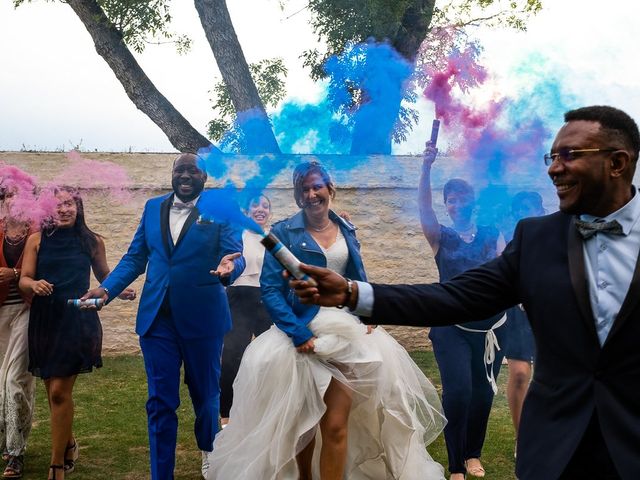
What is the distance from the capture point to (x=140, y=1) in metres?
15.9

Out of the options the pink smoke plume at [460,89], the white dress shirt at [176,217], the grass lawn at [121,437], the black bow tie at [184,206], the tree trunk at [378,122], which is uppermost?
the pink smoke plume at [460,89]

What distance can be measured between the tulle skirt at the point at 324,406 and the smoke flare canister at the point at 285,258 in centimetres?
245

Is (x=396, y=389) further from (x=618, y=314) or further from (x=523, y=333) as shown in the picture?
(x=618, y=314)

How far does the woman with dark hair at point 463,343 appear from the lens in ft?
20.3

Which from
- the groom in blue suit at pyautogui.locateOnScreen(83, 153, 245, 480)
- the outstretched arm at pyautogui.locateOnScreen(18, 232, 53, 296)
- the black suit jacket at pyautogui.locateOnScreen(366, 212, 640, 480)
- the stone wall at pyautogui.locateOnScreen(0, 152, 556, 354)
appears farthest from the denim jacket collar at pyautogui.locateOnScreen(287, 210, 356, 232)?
the stone wall at pyautogui.locateOnScreen(0, 152, 556, 354)

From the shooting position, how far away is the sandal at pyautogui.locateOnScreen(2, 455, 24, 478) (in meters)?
6.34

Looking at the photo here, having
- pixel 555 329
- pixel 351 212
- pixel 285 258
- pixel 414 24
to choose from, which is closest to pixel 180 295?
pixel 285 258

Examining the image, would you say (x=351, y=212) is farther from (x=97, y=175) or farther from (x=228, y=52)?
(x=228, y=52)

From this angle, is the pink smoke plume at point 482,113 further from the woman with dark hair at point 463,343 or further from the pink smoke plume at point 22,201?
the pink smoke plume at point 22,201

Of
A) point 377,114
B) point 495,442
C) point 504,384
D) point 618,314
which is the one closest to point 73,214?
point 377,114

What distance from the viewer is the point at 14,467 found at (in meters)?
6.40

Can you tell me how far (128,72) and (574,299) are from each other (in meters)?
13.7

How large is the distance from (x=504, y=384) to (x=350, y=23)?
20.6 ft

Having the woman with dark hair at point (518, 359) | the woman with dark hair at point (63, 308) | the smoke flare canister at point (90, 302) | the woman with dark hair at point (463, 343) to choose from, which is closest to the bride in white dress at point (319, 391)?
the woman with dark hair at point (463, 343)
